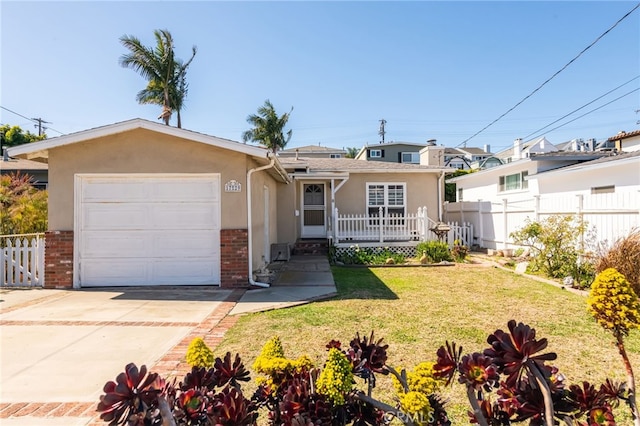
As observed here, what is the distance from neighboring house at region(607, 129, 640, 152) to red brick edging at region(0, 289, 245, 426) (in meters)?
20.1

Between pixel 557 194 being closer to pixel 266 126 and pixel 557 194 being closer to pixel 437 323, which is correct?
pixel 437 323

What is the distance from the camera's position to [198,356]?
194cm

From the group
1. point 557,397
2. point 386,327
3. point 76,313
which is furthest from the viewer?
point 76,313

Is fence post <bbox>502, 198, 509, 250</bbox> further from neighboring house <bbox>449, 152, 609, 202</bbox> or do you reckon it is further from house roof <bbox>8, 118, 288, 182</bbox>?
house roof <bbox>8, 118, 288, 182</bbox>

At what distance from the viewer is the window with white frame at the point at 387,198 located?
14.9 m

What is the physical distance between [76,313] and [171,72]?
1866 centimetres

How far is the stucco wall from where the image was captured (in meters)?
7.82

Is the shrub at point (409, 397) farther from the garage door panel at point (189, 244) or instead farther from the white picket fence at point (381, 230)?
the white picket fence at point (381, 230)

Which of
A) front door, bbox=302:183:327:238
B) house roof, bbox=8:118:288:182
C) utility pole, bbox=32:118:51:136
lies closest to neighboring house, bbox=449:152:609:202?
front door, bbox=302:183:327:238

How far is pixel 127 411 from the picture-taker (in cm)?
151

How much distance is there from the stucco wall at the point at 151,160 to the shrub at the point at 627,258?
24.4 ft

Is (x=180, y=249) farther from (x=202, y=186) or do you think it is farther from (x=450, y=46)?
(x=450, y=46)

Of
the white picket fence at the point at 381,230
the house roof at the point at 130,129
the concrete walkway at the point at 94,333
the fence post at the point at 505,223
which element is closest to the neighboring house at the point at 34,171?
the house roof at the point at 130,129

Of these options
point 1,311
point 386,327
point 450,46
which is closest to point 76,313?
point 1,311
